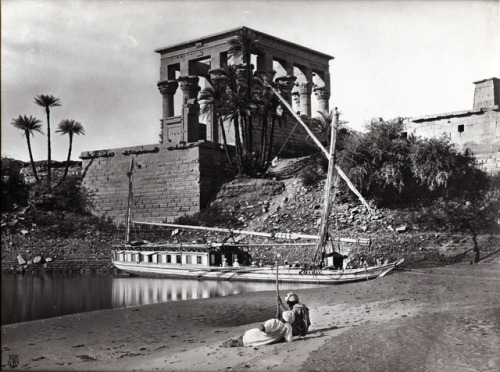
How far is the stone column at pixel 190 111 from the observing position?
32375 mm

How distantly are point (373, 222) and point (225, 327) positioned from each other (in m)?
13.3

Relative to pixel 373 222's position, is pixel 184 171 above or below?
above

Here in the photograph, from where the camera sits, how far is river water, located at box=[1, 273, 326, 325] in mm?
16906

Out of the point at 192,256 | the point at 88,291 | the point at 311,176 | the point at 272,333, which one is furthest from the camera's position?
the point at 311,176

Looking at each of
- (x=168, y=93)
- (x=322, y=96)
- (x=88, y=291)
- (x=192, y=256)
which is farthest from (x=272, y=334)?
(x=322, y=96)

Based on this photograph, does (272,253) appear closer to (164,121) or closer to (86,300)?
(86,300)

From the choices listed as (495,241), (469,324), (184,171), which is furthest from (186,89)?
(469,324)

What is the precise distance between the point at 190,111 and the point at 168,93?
5.60 meters

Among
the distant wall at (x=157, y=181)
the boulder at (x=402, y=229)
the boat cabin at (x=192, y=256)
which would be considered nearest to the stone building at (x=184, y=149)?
the distant wall at (x=157, y=181)

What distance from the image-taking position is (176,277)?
25375 mm

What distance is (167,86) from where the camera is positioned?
37188 mm

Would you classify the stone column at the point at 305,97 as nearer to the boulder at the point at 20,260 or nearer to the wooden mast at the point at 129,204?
the wooden mast at the point at 129,204

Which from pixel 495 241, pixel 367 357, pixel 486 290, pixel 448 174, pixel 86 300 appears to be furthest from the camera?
pixel 448 174

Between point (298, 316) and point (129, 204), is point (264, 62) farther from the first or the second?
point (298, 316)
